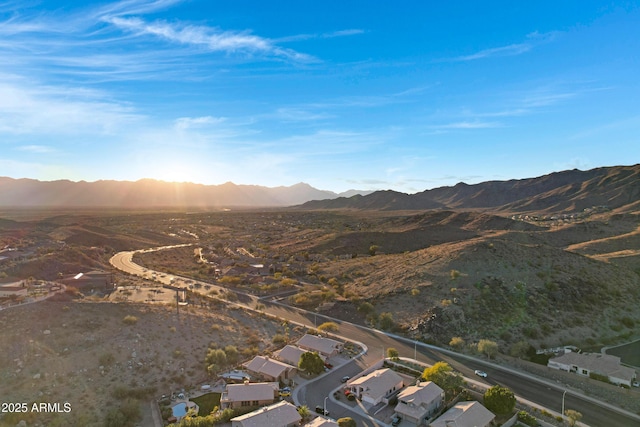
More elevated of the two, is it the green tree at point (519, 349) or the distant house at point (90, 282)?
the distant house at point (90, 282)

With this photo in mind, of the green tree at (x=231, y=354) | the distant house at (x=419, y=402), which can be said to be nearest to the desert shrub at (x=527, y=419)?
the distant house at (x=419, y=402)

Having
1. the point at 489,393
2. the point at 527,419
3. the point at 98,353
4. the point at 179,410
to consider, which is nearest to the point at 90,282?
the point at 98,353

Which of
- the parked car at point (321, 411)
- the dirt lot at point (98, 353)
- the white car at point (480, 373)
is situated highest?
the dirt lot at point (98, 353)

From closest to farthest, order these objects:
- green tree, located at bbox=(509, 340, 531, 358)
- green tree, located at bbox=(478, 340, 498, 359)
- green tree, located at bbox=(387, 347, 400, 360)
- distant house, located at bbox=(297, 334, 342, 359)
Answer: green tree, located at bbox=(387, 347, 400, 360) < green tree, located at bbox=(478, 340, 498, 359) < distant house, located at bbox=(297, 334, 342, 359) < green tree, located at bbox=(509, 340, 531, 358)

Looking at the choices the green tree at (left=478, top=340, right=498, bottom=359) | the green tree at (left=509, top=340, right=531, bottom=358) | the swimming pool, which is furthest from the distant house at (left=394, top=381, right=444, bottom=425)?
the swimming pool

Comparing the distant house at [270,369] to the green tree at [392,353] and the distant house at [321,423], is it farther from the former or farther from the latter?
the green tree at [392,353]

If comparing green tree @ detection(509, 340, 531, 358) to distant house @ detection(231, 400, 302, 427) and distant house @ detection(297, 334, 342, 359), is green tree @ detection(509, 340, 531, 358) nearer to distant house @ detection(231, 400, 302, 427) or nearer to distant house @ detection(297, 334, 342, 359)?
distant house @ detection(297, 334, 342, 359)
